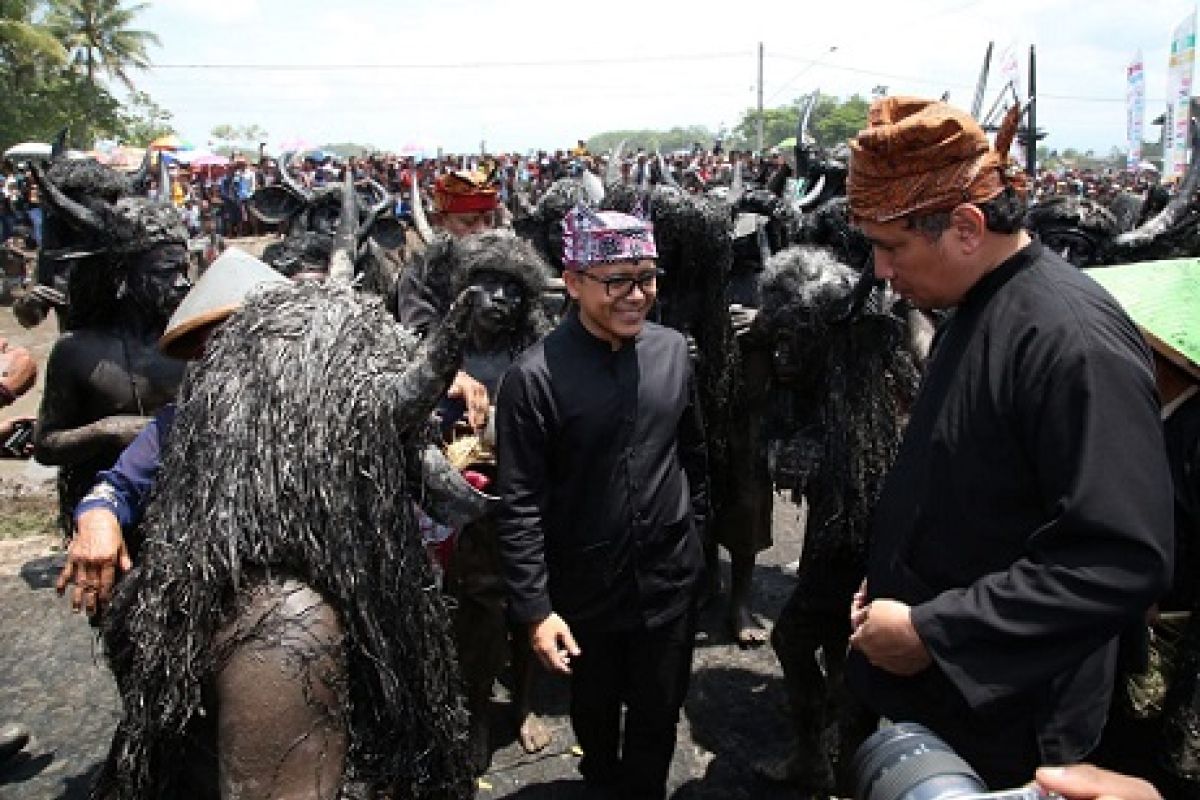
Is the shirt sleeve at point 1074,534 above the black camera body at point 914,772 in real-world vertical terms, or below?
above

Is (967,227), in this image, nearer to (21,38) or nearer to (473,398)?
(473,398)

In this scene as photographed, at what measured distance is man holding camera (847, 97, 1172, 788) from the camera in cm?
156

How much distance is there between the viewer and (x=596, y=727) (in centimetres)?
318

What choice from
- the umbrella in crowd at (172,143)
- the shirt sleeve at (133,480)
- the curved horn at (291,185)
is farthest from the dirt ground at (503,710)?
the umbrella in crowd at (172,143)

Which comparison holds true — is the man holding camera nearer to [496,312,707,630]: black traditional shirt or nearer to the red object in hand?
[496,312,707,630]: black traditional shirt

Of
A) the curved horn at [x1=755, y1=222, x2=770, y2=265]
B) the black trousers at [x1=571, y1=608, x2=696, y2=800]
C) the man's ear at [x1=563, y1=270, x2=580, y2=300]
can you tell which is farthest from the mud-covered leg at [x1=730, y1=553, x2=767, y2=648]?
the man's ear at [x1=563, y1=270, x2=580, y2=300]

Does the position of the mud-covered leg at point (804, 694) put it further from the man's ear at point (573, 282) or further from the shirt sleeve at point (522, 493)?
the man's ear at point (573, 282)

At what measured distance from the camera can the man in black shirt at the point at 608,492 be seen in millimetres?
2787

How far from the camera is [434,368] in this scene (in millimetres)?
1846

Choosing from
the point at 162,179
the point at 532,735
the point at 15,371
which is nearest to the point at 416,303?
the point at 162,179

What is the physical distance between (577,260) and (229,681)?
1.59 metres

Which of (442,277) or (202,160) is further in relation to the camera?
(202,160)

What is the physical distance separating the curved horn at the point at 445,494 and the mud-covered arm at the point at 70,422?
181cm

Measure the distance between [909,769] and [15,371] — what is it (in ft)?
9.87
